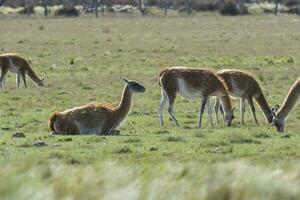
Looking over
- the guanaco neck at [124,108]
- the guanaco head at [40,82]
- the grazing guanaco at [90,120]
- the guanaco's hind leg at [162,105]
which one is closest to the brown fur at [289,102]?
the guanaco's hind leg at [162,105]

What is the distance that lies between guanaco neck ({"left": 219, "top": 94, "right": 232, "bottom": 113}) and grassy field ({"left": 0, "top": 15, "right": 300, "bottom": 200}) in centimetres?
43

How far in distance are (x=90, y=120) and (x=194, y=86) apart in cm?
298

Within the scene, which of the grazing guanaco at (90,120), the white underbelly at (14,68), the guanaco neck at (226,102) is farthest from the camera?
the white underbelly at (14,68)

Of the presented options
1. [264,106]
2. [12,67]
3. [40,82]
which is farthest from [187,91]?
[12,67]

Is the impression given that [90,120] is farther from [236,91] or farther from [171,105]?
[236,91]

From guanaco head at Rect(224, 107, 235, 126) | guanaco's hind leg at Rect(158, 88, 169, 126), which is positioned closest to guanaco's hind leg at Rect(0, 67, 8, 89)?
guanaco's hind leg at Rect(158, 88, 169, 126)

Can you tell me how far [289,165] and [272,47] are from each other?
43578 millimetres

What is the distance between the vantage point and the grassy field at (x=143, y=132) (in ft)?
15.5

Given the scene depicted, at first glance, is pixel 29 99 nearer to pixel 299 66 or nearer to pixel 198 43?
pixel 299 66

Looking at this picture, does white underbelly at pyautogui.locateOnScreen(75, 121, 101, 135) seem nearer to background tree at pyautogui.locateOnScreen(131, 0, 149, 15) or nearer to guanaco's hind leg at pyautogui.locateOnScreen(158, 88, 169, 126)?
guanaco's hind leg at pyautogui.locateOnScreen(158, 88, 169, 126)

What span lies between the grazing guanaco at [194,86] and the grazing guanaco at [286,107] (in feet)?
3.82

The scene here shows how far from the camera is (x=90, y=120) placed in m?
17.2

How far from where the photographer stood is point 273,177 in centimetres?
489

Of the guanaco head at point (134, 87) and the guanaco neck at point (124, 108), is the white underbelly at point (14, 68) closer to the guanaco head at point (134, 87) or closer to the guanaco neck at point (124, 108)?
the guanaco head at point (134, 87)
